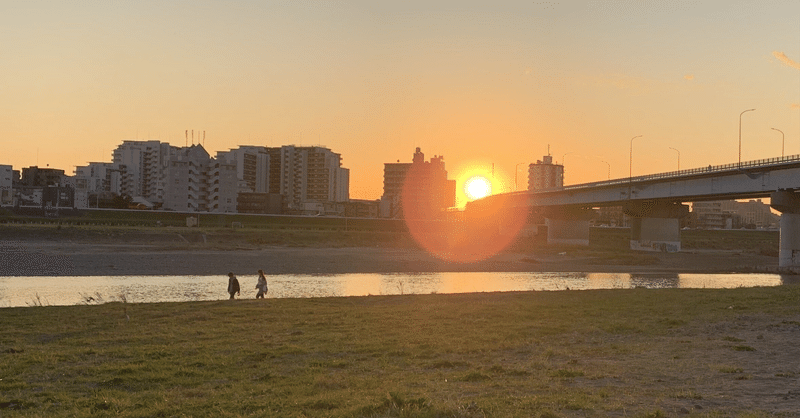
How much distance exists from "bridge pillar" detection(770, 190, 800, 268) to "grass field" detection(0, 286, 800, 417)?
52.9 metres

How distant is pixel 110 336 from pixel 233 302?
Result: 888 cm

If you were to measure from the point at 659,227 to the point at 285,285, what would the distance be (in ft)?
261

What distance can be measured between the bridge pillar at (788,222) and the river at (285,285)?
57.0 feet

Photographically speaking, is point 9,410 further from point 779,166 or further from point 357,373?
point 779,166

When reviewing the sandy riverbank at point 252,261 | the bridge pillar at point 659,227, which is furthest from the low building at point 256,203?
the bridge pillar at point 659,227

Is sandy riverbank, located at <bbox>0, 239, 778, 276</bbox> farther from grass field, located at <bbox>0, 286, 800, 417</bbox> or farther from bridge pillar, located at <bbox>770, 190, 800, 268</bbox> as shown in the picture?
grass field, located at <bbox>0, 286, 800, 417</bbox>

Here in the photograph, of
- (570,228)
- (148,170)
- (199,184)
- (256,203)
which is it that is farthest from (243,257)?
(148,170)

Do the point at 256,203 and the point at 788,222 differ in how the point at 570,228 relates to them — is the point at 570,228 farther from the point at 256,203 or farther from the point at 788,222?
the point at 256,203

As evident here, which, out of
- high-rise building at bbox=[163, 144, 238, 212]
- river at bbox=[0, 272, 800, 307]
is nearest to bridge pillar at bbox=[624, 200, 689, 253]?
river at bbox=[0, 272, 800, 307]

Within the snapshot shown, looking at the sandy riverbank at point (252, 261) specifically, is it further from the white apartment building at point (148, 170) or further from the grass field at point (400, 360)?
the white apartment building at point (148, 170)

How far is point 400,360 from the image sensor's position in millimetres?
15156

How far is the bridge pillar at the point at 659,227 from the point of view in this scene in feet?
349

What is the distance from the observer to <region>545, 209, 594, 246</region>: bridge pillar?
406ft

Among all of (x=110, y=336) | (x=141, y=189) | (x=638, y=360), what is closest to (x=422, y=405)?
(x=638, y=360)
